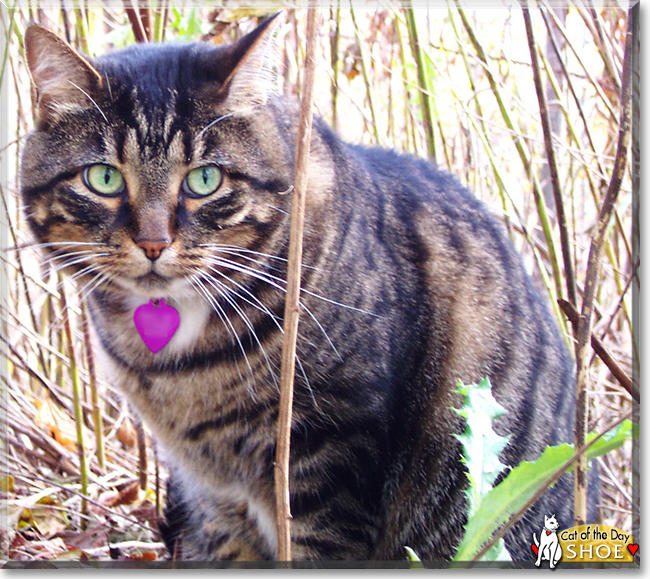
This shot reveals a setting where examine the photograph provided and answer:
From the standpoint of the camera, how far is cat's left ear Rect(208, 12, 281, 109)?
3.20ft

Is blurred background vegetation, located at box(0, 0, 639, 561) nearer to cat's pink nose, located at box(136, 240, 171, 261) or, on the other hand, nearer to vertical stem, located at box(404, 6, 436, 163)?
vertical stem, located at box(404, 6, 436, 163)

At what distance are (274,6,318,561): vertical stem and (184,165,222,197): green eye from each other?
0.33 meters

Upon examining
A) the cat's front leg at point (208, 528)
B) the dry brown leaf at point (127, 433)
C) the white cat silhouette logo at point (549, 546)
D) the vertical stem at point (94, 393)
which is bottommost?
the cat's front leg at point (208, 528)

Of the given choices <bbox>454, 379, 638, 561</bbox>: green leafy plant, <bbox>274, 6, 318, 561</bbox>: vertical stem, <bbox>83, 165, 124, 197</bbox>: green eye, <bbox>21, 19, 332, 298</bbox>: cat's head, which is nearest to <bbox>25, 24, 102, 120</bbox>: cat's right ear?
<bbox>21, 19, 332, 298</bbox>: cat's head

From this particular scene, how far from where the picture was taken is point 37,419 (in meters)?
1.66

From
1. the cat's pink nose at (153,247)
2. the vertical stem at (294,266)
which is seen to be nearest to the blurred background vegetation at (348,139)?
the cat's pink nose at (153,247)

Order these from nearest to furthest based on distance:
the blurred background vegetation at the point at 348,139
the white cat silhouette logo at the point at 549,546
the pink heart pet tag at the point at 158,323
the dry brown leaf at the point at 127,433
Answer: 1. the white cat silhouette logo at the point at 549,546
2. the pink heart pet tag at the point at 158,323
3. the blurred background vegetation at the point at 348,139
4. the dry brown leaf at the point at 127,433

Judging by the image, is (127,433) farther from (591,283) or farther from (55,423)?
(591,283)

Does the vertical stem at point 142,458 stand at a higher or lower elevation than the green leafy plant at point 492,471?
lower

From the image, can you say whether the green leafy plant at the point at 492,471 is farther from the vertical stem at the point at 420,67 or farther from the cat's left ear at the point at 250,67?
the vertical stem at the point at 420,67

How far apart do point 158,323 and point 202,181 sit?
0.82 feet

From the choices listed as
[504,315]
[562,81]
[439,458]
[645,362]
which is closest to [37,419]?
[439,458]

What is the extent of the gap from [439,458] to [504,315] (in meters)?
0.29

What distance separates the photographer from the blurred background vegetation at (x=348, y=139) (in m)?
1.31
